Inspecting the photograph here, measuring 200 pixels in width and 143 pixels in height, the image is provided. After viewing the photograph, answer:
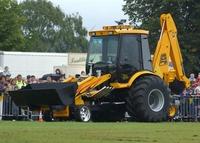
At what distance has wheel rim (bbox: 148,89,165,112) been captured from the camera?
23.0 m

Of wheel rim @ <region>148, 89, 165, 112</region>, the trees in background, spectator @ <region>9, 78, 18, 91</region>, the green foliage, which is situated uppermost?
the trees in background

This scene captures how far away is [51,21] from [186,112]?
321ft

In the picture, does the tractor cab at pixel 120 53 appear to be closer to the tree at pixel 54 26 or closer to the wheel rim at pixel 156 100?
the wheel rim at pixel 156 100

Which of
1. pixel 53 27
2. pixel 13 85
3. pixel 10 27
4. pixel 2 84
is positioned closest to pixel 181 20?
pixel 10 27

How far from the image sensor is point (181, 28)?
175 ft

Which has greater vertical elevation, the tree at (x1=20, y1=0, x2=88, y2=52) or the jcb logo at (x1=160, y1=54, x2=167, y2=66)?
the tree at (x1=20, y1=0, x2=88, y2=52)

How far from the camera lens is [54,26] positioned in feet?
408

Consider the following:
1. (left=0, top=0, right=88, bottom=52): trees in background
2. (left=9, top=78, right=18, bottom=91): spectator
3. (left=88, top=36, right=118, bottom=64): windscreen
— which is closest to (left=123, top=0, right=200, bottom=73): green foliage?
(left=9, top=78, right=18, bottom=91): spectator

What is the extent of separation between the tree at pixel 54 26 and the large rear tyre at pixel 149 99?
319 feet

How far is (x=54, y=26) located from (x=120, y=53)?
102m

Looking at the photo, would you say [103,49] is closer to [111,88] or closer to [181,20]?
[111,88]

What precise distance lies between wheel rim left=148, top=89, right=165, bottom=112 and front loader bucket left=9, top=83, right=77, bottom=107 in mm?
2581

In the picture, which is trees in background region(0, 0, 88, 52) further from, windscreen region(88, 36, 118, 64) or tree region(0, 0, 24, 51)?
windscreen region(88, 36, 118, 64)
